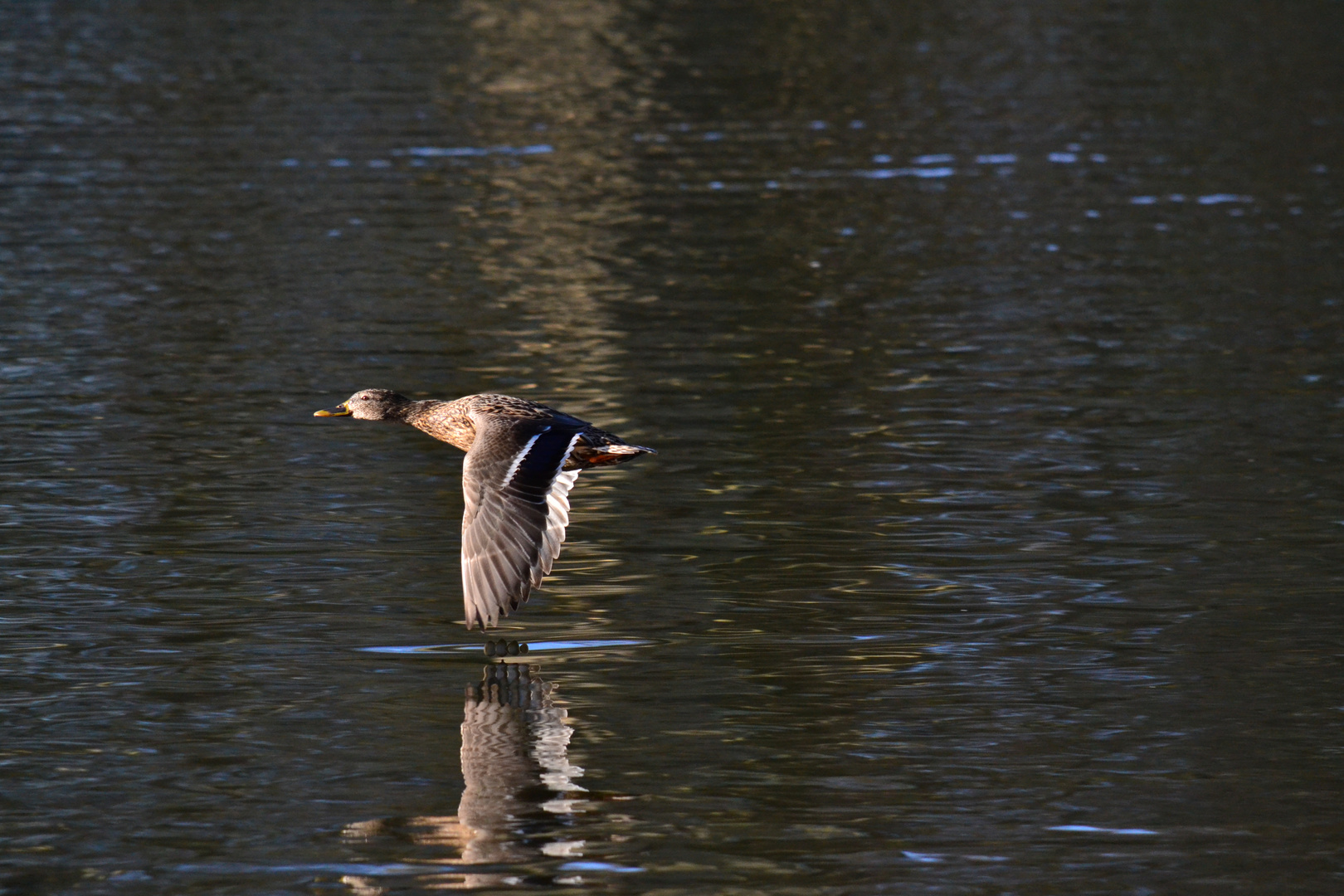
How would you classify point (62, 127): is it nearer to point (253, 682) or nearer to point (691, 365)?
point (691, 365)

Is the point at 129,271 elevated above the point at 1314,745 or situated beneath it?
elevated above

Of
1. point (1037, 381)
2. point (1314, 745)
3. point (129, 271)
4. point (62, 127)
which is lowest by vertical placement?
point (1314, 745)

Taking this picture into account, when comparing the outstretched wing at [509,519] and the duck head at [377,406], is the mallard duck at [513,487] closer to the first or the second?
the outstretched wing at [509,519]

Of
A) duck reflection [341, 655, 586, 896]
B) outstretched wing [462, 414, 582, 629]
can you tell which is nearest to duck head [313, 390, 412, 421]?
outstretched wing [462, 414, 582, 629]

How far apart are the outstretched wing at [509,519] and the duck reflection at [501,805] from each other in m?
0.53

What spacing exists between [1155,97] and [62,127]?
70.4 feet

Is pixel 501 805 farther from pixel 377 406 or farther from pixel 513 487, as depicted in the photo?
pixel 377 406

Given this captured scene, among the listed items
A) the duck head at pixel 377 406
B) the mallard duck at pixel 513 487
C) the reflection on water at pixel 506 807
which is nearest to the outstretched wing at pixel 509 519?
the mallard duck at pixel 513 487

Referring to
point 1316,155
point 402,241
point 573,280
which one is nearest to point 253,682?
point 573,280

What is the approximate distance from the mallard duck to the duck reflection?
55cm

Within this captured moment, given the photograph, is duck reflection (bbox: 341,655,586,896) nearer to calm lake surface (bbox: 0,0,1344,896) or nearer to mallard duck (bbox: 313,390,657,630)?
calm lake surface (bbox: 0,0,1344,896)

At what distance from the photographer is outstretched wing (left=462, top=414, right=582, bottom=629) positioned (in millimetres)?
10945

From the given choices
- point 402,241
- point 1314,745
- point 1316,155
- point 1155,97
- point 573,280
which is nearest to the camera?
point 1314,745

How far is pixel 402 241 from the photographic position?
1078 inches
